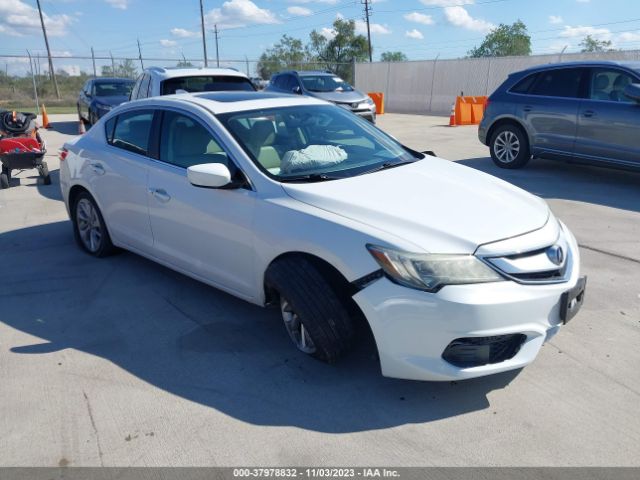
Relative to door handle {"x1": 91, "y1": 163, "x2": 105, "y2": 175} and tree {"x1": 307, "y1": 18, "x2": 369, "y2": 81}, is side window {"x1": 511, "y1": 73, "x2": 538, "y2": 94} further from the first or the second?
tree {"x1": 307, "y1": 18, "x2": 369, "y2": 81}

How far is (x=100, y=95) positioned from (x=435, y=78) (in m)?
16.7

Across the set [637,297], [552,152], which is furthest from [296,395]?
[552,152]

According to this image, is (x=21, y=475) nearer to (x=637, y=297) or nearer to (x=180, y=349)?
(x=180, y=349)

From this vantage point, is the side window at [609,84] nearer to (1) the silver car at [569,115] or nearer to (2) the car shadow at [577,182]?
(1) the silver car at [569,115]

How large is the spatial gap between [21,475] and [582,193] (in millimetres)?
7392

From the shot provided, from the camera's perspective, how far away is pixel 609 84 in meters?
7.82

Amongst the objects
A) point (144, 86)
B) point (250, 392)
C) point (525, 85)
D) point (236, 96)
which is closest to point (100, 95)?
point (144, 86)

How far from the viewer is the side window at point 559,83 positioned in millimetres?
8180

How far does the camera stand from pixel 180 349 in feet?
12.1

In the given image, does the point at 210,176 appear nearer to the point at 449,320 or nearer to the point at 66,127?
the point at 449,320

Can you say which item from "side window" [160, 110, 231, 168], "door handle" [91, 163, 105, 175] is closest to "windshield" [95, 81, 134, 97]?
"door handle" [91, 163, 105, 175]

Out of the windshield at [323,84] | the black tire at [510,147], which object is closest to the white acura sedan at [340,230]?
the black tire at [510,147]

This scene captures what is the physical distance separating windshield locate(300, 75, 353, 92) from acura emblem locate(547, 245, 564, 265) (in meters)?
14.0

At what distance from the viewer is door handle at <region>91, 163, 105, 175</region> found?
4.91 meters
